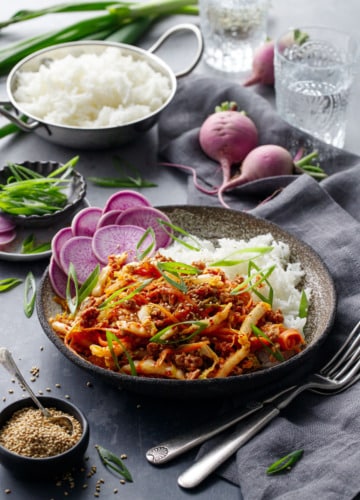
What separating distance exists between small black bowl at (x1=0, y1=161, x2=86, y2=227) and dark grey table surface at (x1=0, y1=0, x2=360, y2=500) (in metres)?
0.13

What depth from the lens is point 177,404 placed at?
2188 mm

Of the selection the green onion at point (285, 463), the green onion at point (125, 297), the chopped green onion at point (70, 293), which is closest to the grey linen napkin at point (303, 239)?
the green onion at point (285, 463)

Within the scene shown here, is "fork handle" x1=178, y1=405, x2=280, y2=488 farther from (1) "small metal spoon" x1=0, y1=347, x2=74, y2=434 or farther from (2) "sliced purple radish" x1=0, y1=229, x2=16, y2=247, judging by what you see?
(2) "sliced purple radish" x1=0, y1=229, x2=16, y2=247

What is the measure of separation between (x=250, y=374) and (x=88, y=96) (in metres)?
1.66

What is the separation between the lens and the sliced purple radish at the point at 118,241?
2.56 m

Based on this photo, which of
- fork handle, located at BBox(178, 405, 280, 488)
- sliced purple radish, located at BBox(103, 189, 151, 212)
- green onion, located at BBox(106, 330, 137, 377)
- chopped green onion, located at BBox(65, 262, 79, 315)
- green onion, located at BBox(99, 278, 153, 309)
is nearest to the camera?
fork handle, located at BBox(178, 405, 280, 488)

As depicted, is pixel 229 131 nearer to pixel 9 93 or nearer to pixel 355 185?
pixel 355 185

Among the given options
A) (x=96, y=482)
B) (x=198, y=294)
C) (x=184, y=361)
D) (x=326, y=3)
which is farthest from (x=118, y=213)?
(x=326, y=3)

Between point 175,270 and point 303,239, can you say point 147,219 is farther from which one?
point 303,239

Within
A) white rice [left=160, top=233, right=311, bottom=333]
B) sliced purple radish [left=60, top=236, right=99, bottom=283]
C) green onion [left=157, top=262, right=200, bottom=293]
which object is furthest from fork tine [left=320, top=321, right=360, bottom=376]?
sliced purple radish [left=60, top=236, right=99, bottom=283]

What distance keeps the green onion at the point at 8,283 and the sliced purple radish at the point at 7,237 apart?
173mm

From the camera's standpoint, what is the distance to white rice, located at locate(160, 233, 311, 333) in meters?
2.40

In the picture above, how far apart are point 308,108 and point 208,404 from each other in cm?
159

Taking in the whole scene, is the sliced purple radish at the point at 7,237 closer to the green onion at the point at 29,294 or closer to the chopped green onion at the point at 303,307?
the green onion at the point at 29,294
